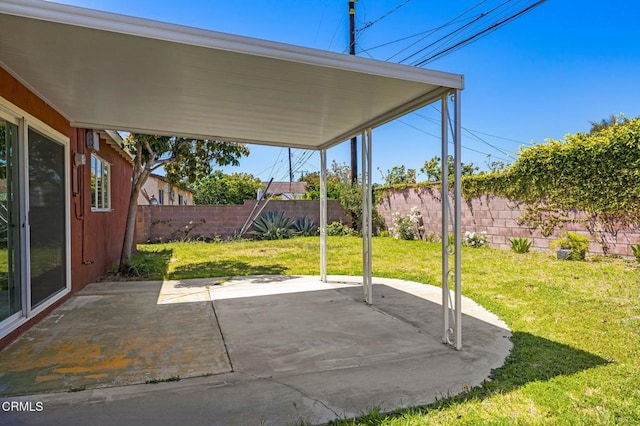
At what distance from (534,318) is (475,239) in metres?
6.77

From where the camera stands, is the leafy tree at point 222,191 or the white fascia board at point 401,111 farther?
the leafy tree at point 222,191

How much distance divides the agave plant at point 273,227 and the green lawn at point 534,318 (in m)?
3.35

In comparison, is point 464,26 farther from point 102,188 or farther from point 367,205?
point 102,188

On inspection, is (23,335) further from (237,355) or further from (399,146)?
(399,146)

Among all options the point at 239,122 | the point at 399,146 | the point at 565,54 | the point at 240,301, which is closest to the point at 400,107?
the point at 239,122

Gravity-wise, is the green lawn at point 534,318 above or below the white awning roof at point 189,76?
below

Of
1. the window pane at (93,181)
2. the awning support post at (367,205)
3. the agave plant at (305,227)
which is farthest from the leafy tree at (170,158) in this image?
the agave plant at (305,227)

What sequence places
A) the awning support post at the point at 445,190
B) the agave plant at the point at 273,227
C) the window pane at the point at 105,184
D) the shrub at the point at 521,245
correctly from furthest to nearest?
the agave plant at the point at 273,227
the shrub at the point at 521,245
the window pane at the point at 105,184
the awning support post at the point at 445,190

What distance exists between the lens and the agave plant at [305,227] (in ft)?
50.1

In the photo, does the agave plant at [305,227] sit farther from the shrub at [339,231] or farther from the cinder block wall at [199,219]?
the shrub at [339,231]

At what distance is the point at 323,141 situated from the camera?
6555 mm

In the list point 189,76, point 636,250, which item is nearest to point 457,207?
point 189,76

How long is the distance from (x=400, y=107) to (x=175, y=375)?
3.42 meters

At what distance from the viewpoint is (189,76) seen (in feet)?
11.5
